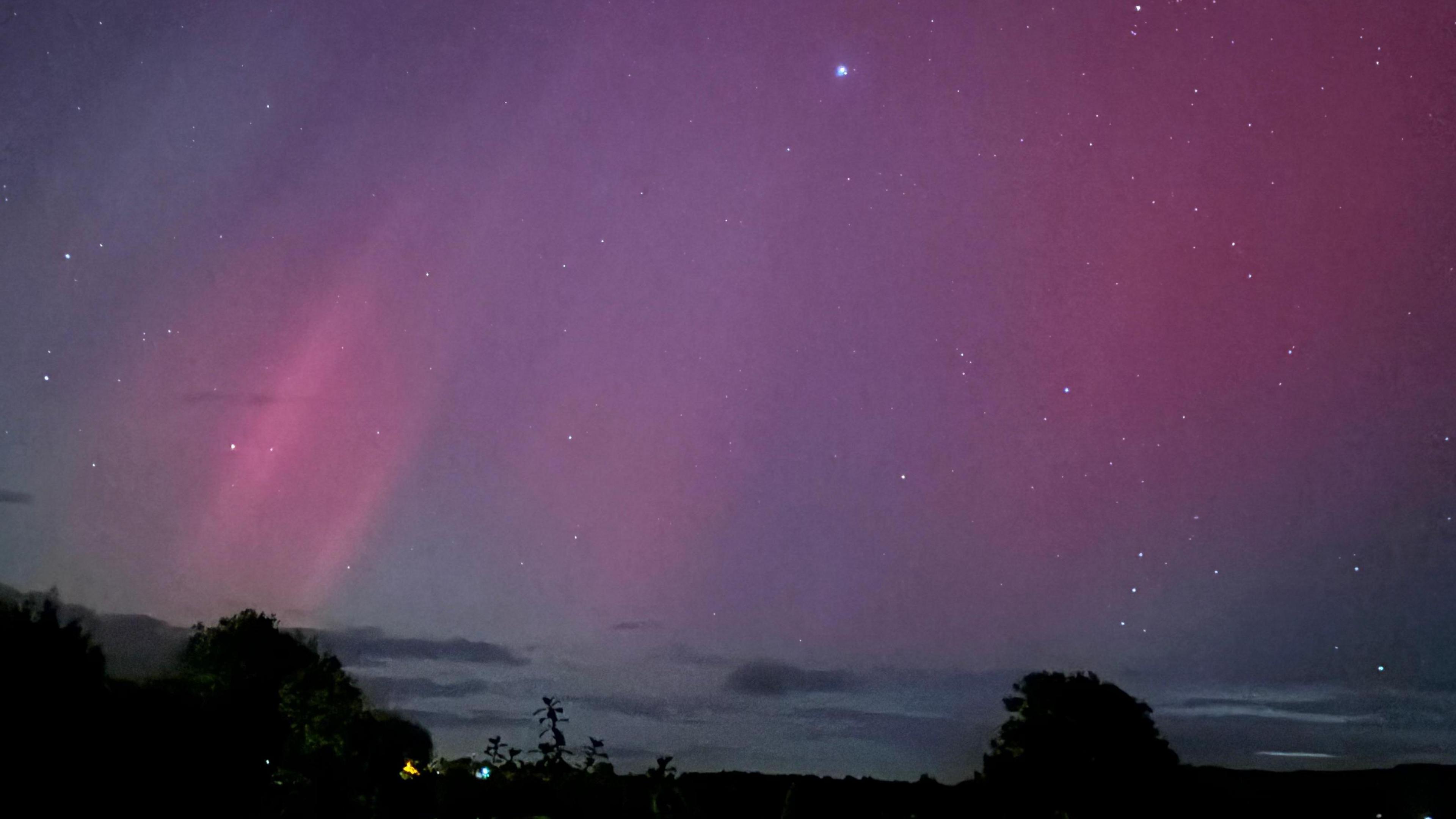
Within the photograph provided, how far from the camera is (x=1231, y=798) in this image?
51.4 metres

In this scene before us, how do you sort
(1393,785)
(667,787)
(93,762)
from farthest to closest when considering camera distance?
(1393,785) < (667,787) < (93,762)

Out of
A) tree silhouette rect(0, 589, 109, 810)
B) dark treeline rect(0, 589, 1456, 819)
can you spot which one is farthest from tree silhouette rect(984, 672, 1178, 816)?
tree silhouette rect(0, 589, 109, 810)

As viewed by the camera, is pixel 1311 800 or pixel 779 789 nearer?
pixel 1311 800

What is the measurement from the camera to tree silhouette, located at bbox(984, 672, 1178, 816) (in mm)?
40938

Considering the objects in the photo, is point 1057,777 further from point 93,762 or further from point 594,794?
point 93,762

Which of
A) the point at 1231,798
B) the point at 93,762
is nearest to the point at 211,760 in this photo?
the point at 93,762

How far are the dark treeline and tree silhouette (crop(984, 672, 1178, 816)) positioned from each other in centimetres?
6

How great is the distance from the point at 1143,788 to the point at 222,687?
122 ft

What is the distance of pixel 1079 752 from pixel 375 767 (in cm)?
2652

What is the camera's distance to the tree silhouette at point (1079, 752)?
134ft

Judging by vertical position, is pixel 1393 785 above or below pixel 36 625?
below

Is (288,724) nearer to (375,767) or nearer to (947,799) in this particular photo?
(375,767)

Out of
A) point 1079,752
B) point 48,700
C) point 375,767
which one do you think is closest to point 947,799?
point 1079,752

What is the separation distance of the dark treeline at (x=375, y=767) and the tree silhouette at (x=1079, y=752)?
62mm
